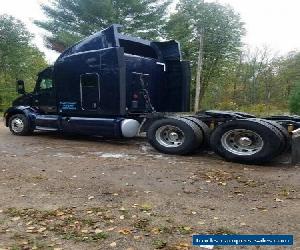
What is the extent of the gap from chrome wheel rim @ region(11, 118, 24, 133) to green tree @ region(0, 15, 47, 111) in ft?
61.0

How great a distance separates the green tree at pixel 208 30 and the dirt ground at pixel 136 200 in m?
25.1

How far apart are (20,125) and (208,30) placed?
2451cm

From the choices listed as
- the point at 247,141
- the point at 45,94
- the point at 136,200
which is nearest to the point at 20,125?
the point at 45,94

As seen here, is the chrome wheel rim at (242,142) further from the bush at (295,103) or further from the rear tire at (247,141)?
the bush at (295,103)

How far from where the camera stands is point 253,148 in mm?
8047

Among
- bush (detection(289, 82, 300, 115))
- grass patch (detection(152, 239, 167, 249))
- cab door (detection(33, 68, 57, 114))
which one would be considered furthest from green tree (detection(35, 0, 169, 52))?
grass patch (detection(152, 239, 167, 249))

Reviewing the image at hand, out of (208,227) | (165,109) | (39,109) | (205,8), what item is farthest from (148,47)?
(205,8)

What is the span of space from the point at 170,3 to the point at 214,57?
8072 mm

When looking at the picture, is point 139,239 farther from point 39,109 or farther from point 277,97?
point 277,97

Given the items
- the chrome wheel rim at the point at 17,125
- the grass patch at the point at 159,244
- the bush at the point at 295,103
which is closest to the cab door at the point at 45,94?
the chrome wheel rim at the point at 17,125

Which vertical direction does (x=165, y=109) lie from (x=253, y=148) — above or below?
above

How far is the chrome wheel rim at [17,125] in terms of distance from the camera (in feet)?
40.3

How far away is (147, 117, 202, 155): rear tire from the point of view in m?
8.69

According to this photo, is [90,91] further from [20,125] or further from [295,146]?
[295,146]
